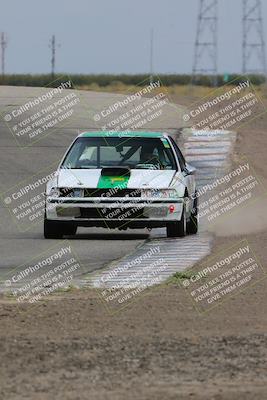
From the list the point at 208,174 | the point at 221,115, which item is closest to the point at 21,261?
the point at 208,174

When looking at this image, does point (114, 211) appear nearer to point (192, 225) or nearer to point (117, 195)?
point (117, 195)

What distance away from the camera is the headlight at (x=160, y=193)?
61.9 ft

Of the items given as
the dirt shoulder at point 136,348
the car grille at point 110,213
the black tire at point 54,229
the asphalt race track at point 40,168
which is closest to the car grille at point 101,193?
the car grille at point 110,213

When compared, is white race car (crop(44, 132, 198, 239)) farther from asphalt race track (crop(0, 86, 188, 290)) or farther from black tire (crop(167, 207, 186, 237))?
asphalt race track (crop(0, 86, 188, 290))

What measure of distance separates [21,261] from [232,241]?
3374 mm

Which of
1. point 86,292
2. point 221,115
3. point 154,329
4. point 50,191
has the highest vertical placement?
point 154,329

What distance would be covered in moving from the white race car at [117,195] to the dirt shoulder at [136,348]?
6.58 metres

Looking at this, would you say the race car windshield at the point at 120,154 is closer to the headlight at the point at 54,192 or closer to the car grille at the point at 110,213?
the headlight at the point at 54,192

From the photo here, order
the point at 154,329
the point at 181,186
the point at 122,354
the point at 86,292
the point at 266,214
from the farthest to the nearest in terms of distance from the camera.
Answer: the point at 266,214 < the point at 181,186 < the point at 86,292 < the point at 154,329 < the point at 122,354

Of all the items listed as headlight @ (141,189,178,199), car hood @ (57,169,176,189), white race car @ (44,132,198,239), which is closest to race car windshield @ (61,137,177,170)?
white race car @ (44,132,198,239)

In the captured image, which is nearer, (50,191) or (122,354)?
(122,354)

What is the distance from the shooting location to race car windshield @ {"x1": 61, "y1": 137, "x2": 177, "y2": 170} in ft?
64.2

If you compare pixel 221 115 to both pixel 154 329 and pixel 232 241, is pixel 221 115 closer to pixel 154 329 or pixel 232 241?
pixel 232 241

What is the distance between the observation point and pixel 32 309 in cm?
1070
